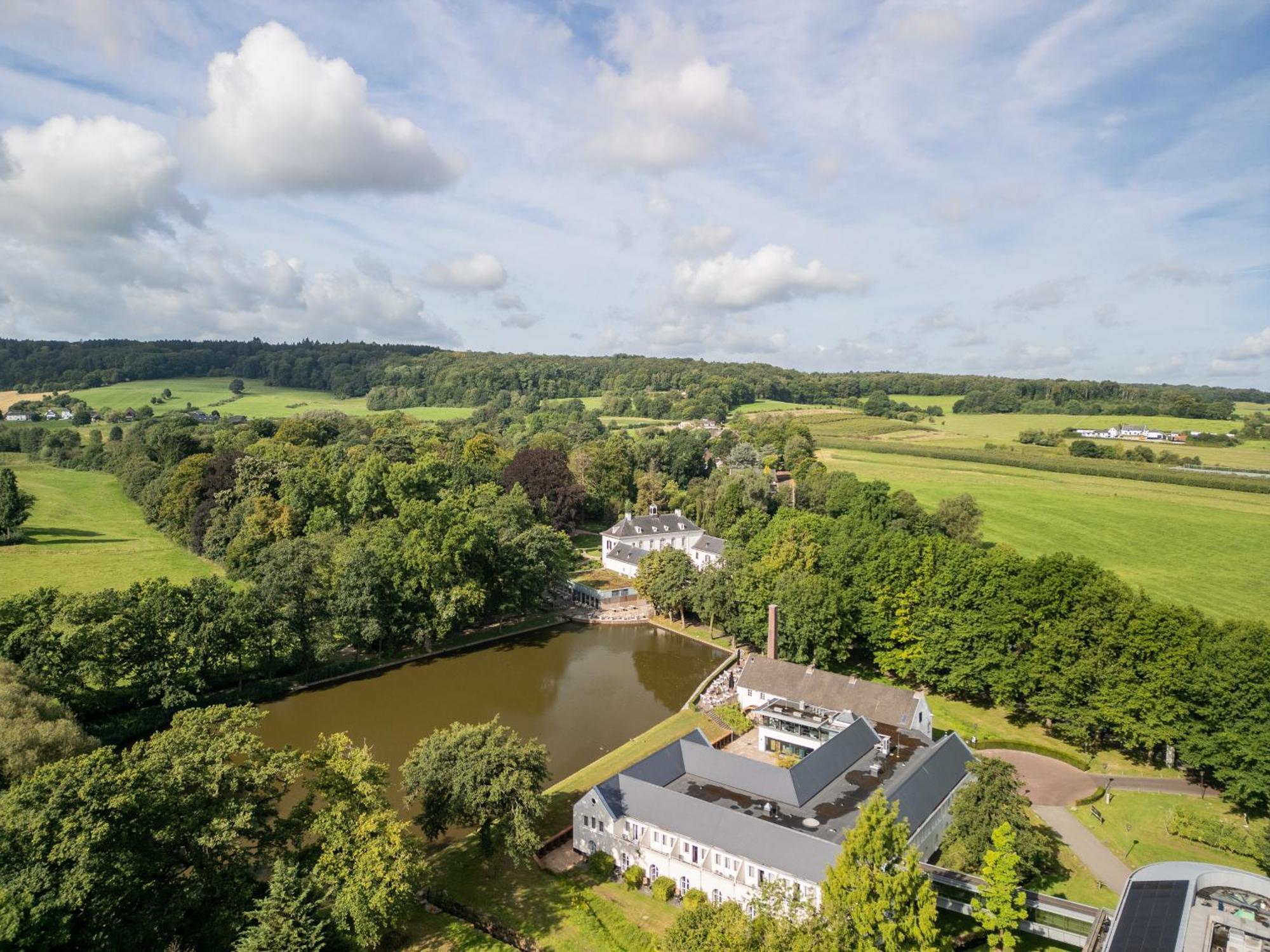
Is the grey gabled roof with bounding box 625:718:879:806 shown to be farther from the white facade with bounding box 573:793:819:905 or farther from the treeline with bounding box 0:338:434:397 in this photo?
the treeline with bounding box 0:338:434:397

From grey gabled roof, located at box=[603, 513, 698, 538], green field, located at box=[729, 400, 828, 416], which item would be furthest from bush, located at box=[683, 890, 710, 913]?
green field, located at box=[729, 400, 828, 416]

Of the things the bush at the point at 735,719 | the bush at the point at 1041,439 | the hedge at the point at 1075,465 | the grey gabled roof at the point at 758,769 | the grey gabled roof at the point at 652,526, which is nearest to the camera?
the grey gabled roof at the point at 758,769

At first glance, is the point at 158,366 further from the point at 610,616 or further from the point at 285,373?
the point at 610,616

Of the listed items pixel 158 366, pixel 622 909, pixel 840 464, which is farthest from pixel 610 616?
pixel 158 366

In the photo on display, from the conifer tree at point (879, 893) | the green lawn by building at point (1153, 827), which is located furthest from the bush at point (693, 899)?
the green lawn by building at point (1153, 827)

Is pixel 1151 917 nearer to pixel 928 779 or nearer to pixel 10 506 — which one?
pixel 928 779

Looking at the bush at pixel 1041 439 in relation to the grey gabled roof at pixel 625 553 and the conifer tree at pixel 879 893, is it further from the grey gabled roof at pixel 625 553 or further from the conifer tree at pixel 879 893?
the conifer tree at pixel 879 893
